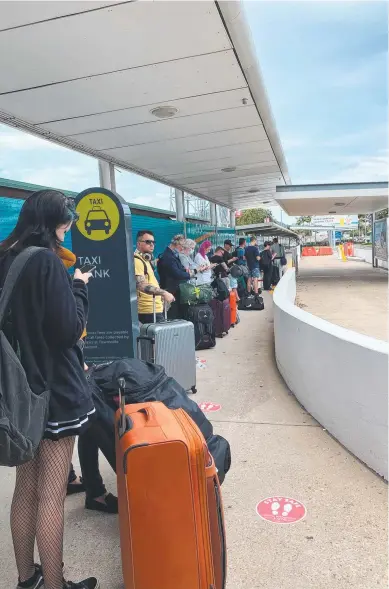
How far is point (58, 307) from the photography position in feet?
5.54

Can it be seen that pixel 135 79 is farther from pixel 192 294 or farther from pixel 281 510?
pixel 281 510

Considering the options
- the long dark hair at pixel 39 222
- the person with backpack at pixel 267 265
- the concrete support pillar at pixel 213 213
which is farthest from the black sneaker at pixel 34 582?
the concrete support pillar at pixel 213 213

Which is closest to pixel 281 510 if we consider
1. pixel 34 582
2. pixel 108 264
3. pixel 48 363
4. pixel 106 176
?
pixel 34 582

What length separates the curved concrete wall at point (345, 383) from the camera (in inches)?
113

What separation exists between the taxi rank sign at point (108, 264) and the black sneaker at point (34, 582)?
7.59 feet

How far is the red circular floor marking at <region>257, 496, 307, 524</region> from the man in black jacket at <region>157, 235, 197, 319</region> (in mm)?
3515

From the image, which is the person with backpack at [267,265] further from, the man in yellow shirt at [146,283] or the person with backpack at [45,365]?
the person with backpack at [45,365]

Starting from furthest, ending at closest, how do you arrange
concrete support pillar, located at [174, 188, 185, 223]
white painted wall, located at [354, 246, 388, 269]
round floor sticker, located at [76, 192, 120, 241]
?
white painted wall, located at [354, 246, 388, 269] → concrete support pillar, located at [174, 188, 185, 223] → round floor sticker, located at [76, 192, 120, 241]

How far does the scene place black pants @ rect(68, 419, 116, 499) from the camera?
96.6 inches

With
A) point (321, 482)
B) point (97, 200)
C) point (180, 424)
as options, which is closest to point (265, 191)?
point (97, 200)

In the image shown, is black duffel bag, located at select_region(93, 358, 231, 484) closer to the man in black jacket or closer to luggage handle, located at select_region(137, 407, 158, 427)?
luggage handle, located at select_region(137, 407, 158, 427)

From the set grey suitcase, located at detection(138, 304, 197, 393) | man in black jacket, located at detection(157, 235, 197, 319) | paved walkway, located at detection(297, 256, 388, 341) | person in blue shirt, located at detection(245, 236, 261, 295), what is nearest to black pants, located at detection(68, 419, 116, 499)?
grey suitcase, located at detection(138, 304, 197, 393)

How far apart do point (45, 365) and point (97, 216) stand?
2.60 m

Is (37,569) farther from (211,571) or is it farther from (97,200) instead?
(97,200)
